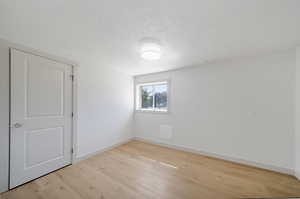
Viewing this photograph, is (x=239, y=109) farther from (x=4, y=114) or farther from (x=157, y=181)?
(x=4, y=114)

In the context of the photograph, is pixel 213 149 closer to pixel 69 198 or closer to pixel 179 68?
pixel 179 68

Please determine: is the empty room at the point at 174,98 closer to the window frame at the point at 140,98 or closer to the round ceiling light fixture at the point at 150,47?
the round ceiling light fixture at the point at 150,47

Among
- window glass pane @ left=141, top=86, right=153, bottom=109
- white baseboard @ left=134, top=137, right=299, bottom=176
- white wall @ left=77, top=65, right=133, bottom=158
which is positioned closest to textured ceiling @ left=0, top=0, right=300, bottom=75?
white wall @ left=77, top=65, right=133, bottom=158

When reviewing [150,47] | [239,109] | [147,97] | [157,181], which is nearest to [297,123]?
[239,109]

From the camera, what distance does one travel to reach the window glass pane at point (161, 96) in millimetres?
3748

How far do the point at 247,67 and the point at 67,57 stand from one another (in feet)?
11.9

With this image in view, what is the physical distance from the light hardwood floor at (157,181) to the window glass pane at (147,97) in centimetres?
181

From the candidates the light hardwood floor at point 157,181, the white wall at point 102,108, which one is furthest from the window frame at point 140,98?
the light hardwood floor at point 157,181

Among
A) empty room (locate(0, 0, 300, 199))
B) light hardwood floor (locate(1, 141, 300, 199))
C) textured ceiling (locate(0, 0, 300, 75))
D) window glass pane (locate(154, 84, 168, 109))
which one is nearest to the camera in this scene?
textured ceiling (locate(0, 0, 300, 75))

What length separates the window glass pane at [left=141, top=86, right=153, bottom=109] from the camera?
4070 millimetres

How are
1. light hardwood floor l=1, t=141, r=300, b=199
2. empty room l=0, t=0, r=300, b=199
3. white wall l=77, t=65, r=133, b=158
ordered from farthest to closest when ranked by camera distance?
white wall l=77, t=65, r=133, b=158, light hardwood floor l=1, t=141, r=300, b=199, empty room l=0, t=0, r=300, b=199

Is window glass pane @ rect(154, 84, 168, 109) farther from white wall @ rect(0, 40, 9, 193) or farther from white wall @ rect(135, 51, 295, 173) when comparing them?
white wall @ rect(0, 40, 9, 193)

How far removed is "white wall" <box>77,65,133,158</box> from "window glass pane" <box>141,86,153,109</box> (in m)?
0.46

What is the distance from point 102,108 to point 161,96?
5.79 ft
